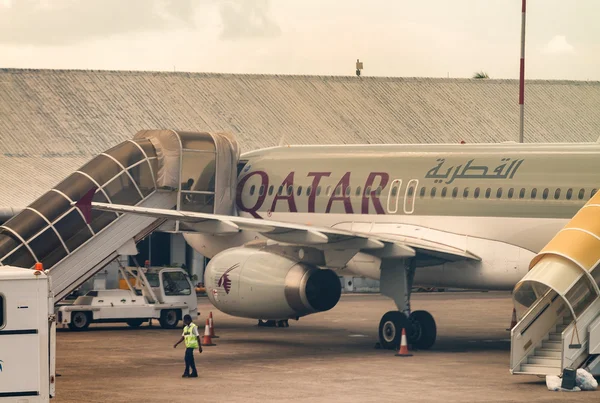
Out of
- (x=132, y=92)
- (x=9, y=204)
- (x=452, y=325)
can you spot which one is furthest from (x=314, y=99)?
(x=452, y=325)

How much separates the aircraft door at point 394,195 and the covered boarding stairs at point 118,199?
540 centimetres

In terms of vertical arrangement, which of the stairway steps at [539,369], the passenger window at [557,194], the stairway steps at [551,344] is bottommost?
the stairway steps at [539,369]

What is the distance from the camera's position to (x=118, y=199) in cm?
3331

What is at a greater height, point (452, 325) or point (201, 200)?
point (201, 200)

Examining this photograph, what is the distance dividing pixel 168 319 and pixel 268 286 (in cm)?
814

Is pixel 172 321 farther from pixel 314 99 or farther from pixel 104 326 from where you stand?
pixel 314 99

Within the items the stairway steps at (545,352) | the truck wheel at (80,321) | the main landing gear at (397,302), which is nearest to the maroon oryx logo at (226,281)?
the main landing gear at (397,302)

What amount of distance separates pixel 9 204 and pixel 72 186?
1423 centimetres

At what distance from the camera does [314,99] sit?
→ 61.5 m

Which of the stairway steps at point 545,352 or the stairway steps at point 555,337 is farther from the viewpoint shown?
the stairway steps at point 555,337

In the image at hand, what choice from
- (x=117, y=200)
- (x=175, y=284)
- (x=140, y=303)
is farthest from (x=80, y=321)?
(x=117, y=200)

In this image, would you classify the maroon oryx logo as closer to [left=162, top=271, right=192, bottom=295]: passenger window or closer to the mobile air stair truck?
the mobile air stair truck

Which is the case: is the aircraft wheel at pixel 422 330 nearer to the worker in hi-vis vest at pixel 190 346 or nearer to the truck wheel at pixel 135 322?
the worker in hi-vis vest at pixel 190 346

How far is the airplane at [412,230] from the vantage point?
2886cm
